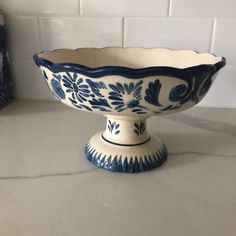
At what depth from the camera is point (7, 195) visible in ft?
1.37

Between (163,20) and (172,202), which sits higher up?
(163,20)

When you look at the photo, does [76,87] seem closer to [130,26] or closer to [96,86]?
[96,86]

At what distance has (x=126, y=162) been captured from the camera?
48 centimetres

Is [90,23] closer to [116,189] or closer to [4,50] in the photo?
[4,50]

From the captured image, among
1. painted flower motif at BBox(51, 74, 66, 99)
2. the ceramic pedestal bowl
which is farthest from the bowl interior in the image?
painted flower motif at BBox(51, 74, 66, 99)

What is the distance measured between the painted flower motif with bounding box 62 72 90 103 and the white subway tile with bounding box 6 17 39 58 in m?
0.34

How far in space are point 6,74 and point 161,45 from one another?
337mm

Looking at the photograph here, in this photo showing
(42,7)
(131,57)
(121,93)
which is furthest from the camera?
(42,7)

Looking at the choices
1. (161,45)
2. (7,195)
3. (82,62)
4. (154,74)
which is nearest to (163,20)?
(161,45)

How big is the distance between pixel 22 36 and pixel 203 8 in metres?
0.38

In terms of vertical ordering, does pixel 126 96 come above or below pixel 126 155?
above

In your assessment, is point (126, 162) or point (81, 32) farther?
point (81, 32)

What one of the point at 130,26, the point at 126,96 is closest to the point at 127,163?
the point at 126,96

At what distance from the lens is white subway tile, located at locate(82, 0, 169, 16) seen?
0.67m
